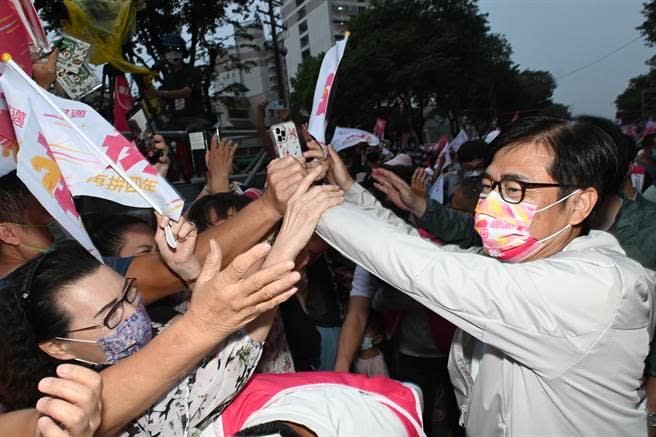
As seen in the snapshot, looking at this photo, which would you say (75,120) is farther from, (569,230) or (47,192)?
(569,230)

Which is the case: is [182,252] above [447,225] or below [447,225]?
above

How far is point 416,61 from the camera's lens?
3312 cm

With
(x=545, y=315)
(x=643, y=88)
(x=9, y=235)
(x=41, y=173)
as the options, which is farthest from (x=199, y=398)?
(x=643, y=88)

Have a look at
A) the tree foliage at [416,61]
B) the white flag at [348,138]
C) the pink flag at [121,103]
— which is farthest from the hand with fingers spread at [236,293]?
the tree foliage at [416,61]

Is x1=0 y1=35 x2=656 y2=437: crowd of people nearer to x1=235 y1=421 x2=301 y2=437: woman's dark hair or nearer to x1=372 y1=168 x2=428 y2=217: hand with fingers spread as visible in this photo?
x1=235 y1=421 x2=301 y2=437: woman's dark hair

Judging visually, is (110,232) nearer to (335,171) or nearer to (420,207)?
(335,171)

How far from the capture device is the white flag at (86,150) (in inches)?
61.7

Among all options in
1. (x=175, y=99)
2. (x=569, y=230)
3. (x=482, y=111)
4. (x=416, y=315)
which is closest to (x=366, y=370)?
(x=416, y=315)

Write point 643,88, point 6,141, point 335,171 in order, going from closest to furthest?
1. point 6,141
2. point 335,171
3. point 643,88

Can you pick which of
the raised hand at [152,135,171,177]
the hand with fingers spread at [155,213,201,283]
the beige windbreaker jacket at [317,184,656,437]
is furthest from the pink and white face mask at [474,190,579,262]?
the raised hand at [152,135,171,177]

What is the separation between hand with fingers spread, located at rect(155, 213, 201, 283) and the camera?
183 centimetres

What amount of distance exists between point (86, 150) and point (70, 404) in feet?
3.29

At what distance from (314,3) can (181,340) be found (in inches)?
3838

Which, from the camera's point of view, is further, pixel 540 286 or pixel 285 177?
pixel 285 177
